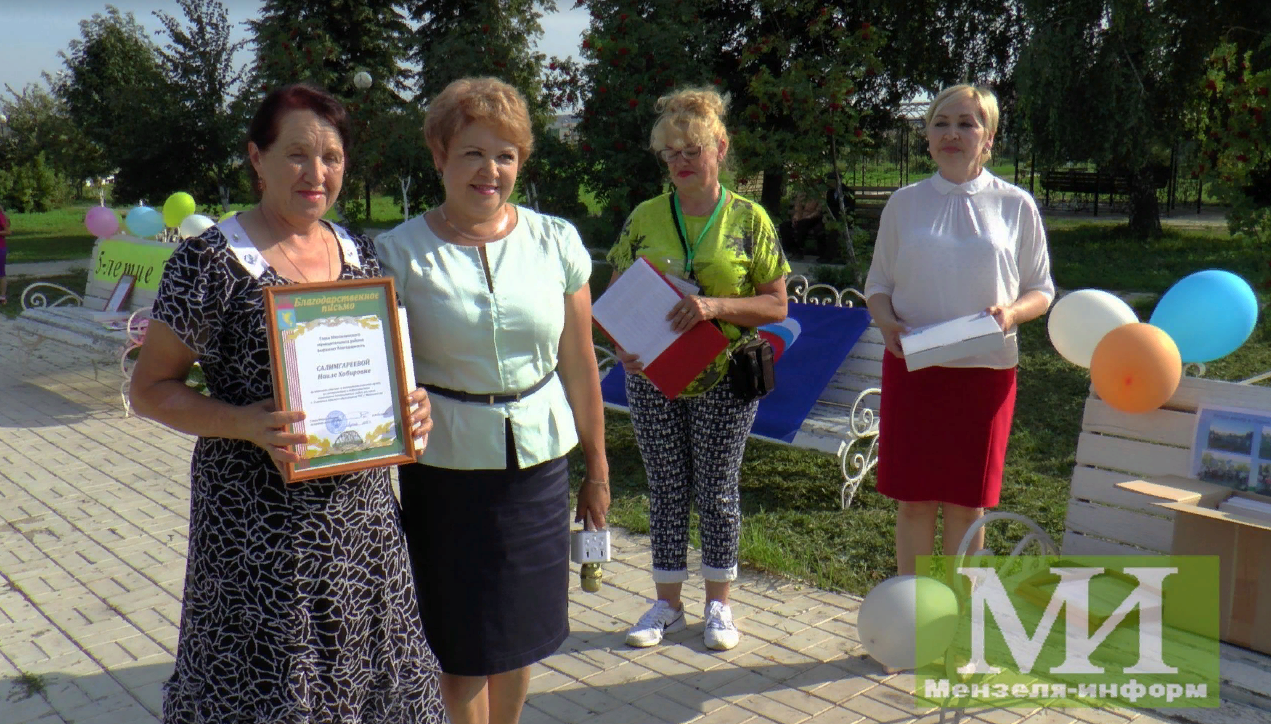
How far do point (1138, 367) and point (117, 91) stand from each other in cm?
2066

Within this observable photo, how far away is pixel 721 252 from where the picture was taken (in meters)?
3.65

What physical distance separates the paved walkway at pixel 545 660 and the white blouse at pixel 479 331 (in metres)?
1.40

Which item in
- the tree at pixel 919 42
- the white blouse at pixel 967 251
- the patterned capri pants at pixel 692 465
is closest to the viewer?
the white blouse at pixel 967 251

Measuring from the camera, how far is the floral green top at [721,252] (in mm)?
3662

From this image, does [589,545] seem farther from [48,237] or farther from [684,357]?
[48,237]

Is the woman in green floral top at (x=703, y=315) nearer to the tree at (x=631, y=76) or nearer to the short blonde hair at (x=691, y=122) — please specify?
the short blonde hair at (x=691, y=122)

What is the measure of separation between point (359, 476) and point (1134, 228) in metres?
17.7

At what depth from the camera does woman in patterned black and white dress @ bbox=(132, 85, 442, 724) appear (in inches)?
84.2

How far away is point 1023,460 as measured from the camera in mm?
A: 6289

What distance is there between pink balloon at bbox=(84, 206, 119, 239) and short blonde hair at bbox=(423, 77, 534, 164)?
958 cm

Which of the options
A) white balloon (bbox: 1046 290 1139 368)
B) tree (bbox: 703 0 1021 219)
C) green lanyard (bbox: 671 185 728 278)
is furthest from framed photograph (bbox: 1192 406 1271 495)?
A: tree (bbox: 703 0 1021 219)

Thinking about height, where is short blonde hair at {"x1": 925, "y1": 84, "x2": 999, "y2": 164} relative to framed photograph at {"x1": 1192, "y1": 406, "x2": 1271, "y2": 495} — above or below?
above

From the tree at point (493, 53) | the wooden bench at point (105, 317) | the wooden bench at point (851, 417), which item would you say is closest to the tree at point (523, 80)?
the tree at point (493, 53)

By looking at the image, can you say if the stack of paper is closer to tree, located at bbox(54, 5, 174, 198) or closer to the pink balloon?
the pink balloon
